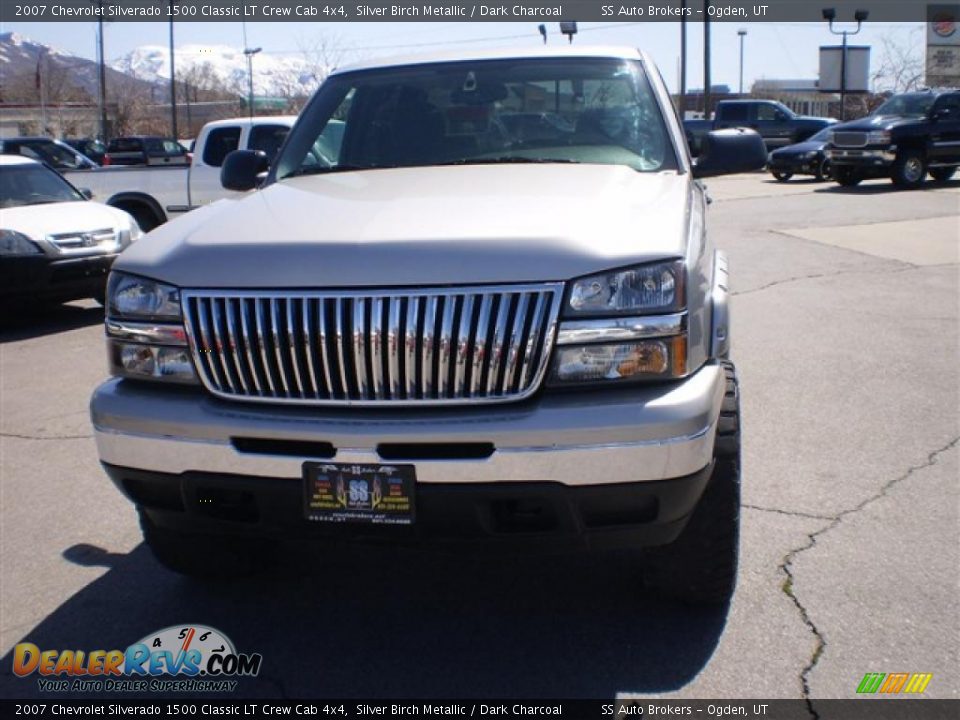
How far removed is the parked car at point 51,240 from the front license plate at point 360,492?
7.53m

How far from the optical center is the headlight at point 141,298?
3.25m

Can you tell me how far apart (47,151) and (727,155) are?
19.8 metres

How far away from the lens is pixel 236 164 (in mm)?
5090

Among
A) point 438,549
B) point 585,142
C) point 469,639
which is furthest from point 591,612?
point 585,142

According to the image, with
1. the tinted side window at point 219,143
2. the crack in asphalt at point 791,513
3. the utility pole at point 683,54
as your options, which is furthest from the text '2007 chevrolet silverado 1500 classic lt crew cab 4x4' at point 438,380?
the utility pole at point 683,54

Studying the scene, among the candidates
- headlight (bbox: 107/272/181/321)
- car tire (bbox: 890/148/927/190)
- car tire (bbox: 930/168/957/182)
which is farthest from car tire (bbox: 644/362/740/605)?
car tire (bbox: 930/168/957/182)

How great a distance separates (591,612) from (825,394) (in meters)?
3.28

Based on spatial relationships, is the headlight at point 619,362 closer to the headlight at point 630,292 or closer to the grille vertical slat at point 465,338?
the headlight at point 630,292

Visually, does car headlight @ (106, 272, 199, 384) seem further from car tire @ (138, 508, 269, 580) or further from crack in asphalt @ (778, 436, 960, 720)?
crack in asphalt @ (778, 436, 960, 720)

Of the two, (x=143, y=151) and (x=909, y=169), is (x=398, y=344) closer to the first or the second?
(x=909, y=169)

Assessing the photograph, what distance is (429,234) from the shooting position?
309 cm

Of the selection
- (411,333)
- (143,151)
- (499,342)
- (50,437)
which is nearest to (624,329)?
(499,342)

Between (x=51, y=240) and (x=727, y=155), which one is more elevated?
(x=727, y=155)

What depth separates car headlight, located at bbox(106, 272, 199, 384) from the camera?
3.24 m
